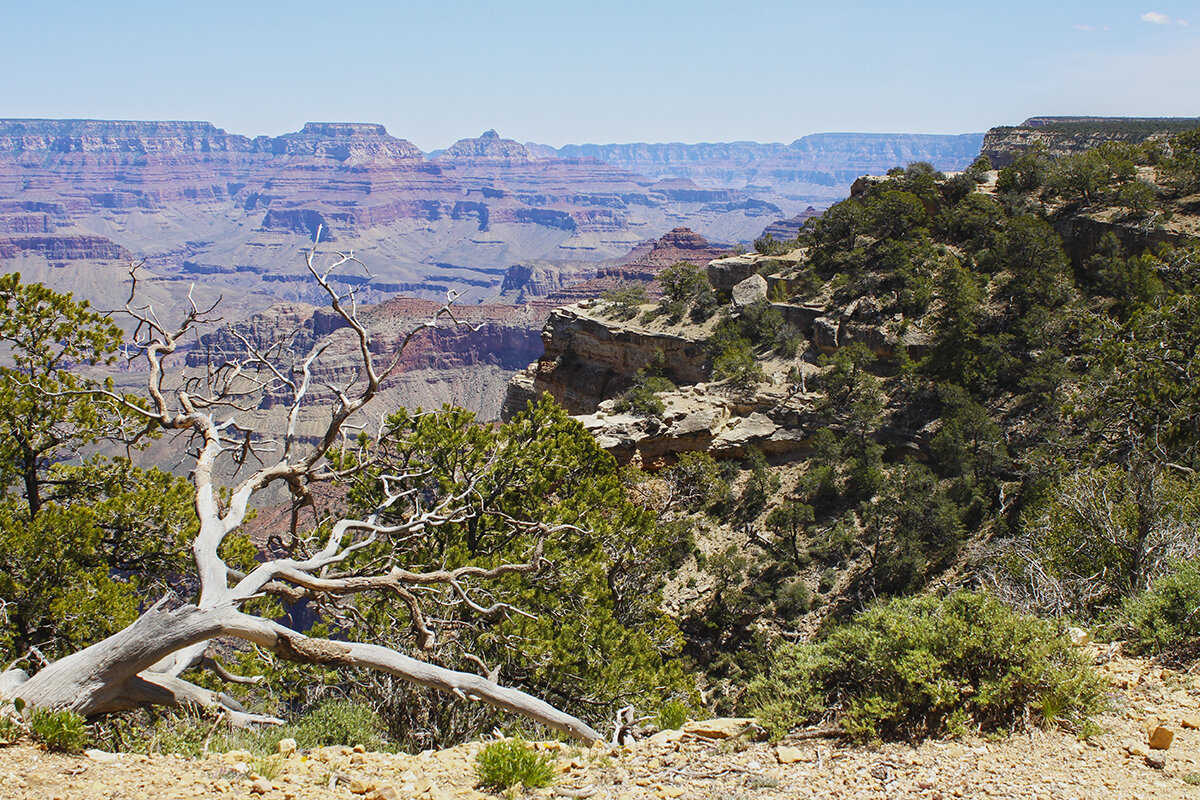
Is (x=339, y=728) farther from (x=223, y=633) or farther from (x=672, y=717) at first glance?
(x=672, y=717)

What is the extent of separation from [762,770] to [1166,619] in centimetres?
580

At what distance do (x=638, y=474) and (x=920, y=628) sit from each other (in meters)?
23.6

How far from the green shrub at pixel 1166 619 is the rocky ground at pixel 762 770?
2.63ft

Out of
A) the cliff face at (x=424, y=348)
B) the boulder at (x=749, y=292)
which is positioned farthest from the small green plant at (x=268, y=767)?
the cliff face at (x=424, y=348)

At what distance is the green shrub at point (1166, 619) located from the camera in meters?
8.81

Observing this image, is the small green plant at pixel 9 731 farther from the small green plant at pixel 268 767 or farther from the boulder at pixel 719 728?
the boulder at pixel 719 728

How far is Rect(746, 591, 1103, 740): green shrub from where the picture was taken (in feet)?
24.3

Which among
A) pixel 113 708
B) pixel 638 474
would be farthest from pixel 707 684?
pixel 113 708

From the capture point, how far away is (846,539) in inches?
1077

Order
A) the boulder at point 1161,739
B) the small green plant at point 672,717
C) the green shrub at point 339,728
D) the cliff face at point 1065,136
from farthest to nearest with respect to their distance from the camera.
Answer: the cliff face at point 1065,136 < the small green plant at point 672,717 < the green shrub at point 339,728 < the boulder at point 1161,739

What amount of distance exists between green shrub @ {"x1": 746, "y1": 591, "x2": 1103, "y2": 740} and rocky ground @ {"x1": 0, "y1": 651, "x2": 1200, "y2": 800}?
0.30 metres

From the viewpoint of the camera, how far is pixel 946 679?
300 inches

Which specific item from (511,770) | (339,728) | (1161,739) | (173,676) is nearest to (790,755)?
(511,770)

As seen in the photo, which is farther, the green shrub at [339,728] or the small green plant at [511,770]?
the green shrub at [339,728]
